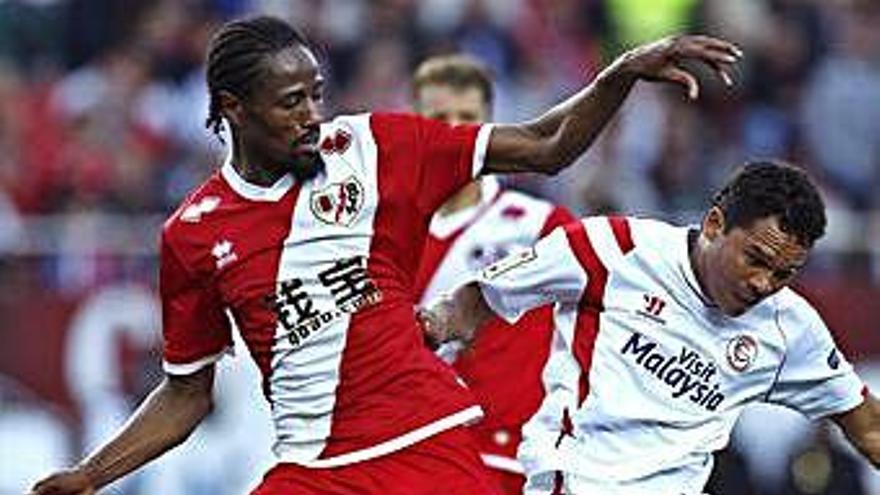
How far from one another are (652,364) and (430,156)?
2.82 feet

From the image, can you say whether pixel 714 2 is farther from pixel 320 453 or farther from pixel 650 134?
pixel 320 453

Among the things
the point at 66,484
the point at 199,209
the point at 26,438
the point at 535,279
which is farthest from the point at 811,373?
the point at 26,438

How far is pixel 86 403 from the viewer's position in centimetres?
1334

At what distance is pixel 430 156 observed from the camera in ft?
23.4

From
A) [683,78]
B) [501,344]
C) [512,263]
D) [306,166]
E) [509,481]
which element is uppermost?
[683,78]

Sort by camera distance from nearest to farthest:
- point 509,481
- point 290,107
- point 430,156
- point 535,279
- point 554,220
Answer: point 290,107 → point 430,156 → point 535,279 → point 509,481 → point 554,220

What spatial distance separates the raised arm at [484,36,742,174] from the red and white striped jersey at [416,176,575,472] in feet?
6.10

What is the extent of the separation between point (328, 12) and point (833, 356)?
8.10 meters

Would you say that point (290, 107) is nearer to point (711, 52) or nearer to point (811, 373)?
point (711, 52)

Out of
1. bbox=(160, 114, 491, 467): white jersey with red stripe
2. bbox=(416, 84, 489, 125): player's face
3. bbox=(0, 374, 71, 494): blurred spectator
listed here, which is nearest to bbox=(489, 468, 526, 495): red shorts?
bbox=(416, 84, 489, 125): player's face

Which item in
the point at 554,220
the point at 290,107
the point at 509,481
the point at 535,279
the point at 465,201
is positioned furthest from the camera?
the point at 465,201

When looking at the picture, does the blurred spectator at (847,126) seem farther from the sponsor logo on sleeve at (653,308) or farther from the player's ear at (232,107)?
the player's ear at (232,107)

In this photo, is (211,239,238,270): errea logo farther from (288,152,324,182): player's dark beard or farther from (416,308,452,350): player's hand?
(416,308,452,350): player's hand

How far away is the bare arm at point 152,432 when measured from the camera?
24.3 ft
